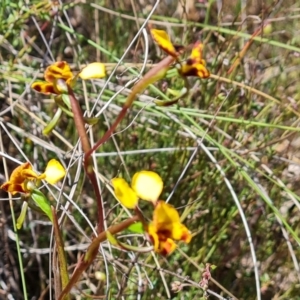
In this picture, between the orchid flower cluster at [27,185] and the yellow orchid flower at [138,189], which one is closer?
the yellow orchid flower at [138,189]

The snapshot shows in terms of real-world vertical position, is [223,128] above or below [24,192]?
above

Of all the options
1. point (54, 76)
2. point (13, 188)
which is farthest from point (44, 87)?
point (13, 188)

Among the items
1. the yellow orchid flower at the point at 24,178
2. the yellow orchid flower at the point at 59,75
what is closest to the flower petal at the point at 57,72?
the yellow orchid flower at the point at 59,75

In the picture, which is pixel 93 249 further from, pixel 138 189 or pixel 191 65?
pixel 191 65

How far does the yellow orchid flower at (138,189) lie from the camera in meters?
0.52

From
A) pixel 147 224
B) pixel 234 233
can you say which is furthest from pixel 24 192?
pixel 234 233

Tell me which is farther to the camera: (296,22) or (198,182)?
(296,22)

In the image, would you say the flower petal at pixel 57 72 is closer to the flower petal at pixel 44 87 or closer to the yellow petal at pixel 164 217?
the flower petal at pixel 44 87

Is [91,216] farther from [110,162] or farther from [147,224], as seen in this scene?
[147,224]

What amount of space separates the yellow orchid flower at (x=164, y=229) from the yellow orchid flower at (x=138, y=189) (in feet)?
0.08

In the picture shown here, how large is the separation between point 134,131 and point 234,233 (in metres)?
0.32

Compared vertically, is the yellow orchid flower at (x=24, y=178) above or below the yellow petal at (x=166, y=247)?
above

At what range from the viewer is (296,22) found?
1.75 m

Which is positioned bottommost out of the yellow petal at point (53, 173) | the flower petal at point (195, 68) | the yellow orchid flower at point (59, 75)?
the yellow petal at point (53, 173)
